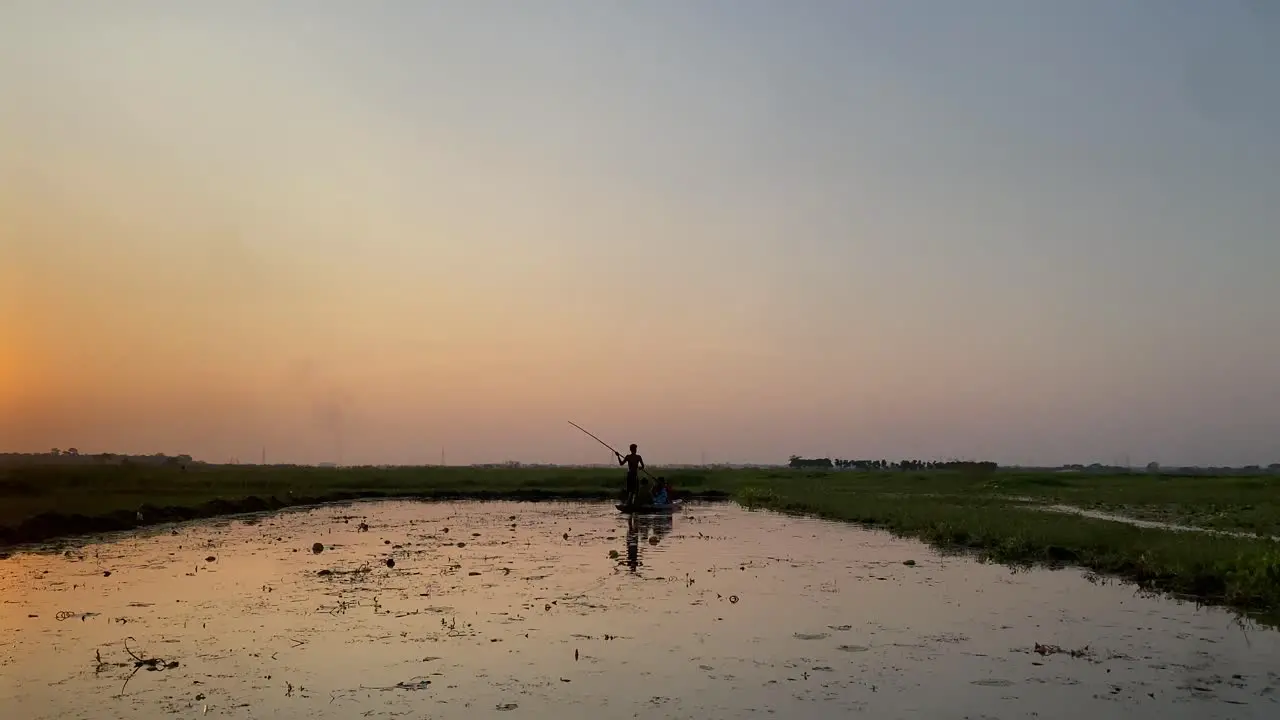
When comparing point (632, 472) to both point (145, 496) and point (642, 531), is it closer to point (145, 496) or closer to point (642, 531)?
point (642, 531)

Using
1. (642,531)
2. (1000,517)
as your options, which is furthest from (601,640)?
(1000,517)

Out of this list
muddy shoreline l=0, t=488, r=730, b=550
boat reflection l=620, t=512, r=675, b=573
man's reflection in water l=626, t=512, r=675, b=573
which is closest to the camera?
boat reflection l=620, t=512, r=675, b=573

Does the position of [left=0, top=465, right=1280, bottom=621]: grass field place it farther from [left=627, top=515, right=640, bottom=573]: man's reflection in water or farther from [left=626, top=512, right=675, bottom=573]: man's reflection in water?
[left=627, top=515, right=640, bottom=573]: man's reflection in water

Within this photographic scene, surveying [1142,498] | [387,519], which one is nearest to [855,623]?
[387,519]

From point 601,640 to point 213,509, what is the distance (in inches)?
1302

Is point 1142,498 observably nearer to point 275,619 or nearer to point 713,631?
point 713,631

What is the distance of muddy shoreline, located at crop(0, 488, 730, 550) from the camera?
27.3 metres

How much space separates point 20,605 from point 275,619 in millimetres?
4780

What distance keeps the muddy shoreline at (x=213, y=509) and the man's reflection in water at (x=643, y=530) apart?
17.0 metres

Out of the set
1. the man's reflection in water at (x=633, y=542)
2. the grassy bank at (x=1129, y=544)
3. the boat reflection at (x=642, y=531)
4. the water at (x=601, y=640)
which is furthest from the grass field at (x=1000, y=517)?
the man's reflection in water at (x=633, y=542)

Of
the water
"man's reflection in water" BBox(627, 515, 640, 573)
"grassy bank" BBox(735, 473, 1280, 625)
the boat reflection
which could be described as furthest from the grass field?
"man's reflection in water" BBox(627, 515, 640, 573)

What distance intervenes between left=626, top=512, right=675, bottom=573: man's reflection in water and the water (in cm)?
66

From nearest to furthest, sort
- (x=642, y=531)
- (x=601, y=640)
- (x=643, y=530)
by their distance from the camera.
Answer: (x=601, y=640) → (x=642, y=531) → (x=643, y=530)

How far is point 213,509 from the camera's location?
4025 cm
